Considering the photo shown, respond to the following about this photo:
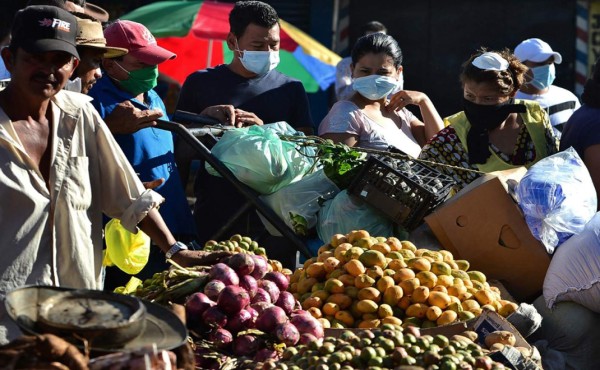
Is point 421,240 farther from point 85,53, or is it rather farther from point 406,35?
point 406,35

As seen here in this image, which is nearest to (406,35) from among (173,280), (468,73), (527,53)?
(527,53)

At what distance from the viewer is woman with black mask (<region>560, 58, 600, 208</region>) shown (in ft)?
20.6

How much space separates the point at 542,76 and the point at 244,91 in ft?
8.94

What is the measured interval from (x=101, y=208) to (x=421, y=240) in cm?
223

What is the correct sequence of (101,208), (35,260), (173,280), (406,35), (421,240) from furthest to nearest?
1. (406,35)
2. (421,240)
3. (173,280)
4. (101,208)
5. (35,260)

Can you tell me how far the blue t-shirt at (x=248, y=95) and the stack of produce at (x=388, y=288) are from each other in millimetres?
1537

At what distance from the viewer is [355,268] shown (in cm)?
532

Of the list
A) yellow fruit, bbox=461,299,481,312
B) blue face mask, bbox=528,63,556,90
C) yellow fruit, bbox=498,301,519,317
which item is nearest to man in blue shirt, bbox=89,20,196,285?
yellow fruit, bbox=461,299,481,312

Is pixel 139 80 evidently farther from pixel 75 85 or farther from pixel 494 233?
pixel 494 233

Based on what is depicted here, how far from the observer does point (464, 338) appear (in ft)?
15.0

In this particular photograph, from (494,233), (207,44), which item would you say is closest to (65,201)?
(494,233)

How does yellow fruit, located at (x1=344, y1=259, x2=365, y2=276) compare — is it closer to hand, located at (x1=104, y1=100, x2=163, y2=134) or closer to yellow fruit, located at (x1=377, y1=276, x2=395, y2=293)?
yellow fruit, located at (x1=377, y1=276, x2=395, y2=293)

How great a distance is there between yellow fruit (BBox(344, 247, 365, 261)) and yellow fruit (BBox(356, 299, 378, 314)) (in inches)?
11.9

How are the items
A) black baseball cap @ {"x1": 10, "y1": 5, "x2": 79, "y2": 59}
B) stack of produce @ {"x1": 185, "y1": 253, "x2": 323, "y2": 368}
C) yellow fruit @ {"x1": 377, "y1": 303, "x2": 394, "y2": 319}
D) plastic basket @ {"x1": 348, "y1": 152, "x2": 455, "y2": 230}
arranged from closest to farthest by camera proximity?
1. black baseball cap @ {"x1": 10, "y1": 5, "x2": 79, "y2": 59}
2. stack of produce @ {"x1": 185, "y1": 253, "x2": 323, "y2": 368}
3. yellow fruit @ {"x1": 377, "y1": 303, "x2": 394, "y2": 319}
4. plastic basket @ {"x1": 348, "y1": 152, "x2": 455, "y2": 230}
